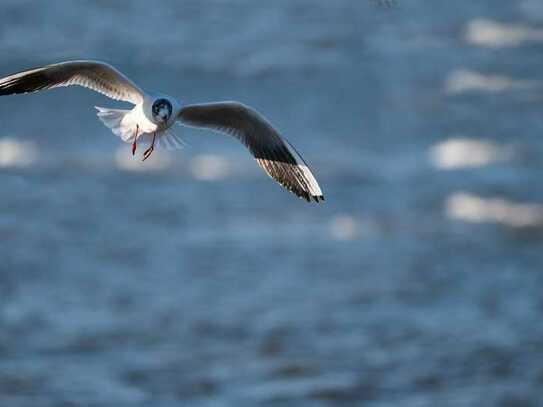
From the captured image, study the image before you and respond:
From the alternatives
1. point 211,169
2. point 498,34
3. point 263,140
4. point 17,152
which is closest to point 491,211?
point 498,34

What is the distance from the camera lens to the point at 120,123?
14.5 ft

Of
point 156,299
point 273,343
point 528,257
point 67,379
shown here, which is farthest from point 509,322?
point 67,379

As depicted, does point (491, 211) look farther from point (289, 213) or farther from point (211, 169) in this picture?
point (211, 169)

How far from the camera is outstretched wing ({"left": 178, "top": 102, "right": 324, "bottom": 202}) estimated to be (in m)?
4.45

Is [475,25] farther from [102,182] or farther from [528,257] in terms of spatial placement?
[102,182]

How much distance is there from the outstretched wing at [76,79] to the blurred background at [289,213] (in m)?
4.91

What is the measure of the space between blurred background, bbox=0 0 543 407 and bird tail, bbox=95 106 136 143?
490cm

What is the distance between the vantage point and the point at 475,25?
1166 cm

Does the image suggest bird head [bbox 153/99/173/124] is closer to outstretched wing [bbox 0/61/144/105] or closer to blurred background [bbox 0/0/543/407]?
outstretched wing [bbox 0/61/144/105]

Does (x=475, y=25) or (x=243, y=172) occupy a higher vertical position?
(x=475, y=25)

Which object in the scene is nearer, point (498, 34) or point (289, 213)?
point (289, 213)

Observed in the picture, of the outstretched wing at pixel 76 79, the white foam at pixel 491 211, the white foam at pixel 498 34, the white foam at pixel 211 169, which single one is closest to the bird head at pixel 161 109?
Result: the outstretched wing at pixel 76 79

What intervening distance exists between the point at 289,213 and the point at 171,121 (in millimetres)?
6941

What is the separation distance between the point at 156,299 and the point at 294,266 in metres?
1.06
